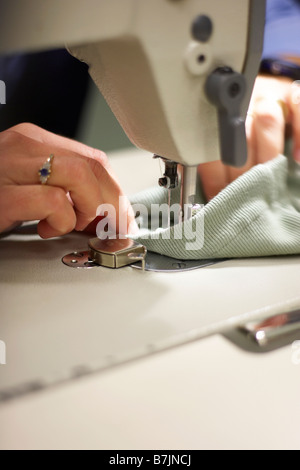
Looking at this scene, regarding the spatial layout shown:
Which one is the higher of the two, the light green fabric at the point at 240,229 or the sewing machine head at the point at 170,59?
the sewing machine head at the point at 170,59

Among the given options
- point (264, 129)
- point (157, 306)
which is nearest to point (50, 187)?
point (157, 306)

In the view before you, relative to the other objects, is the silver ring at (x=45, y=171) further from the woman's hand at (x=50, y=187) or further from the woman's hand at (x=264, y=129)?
the woman's hand at (x=264, y=129)

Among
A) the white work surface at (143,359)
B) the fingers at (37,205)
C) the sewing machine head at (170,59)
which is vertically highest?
the sewing machine head at (170,59)

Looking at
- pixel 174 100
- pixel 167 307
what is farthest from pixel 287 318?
pixel 174 100

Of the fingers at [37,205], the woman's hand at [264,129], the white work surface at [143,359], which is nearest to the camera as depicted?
the white work surface at [143,359]

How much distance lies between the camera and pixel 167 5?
58 centimetres

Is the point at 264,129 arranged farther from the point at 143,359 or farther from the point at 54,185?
the point at 143,359

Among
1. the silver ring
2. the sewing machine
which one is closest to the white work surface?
the sewing machine

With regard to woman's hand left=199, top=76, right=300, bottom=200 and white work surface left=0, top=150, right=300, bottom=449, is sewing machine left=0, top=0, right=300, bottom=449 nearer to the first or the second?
white work surface left=0, top=150, right=300, bottom=449

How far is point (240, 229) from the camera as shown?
2.39 feet

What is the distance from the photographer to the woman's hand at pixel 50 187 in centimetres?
69

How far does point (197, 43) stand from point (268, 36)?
0.67m

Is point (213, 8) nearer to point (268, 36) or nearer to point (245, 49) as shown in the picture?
point (245, 49)

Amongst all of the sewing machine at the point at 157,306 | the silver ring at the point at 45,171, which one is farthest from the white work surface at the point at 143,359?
the silver ring at the point at 45,171
